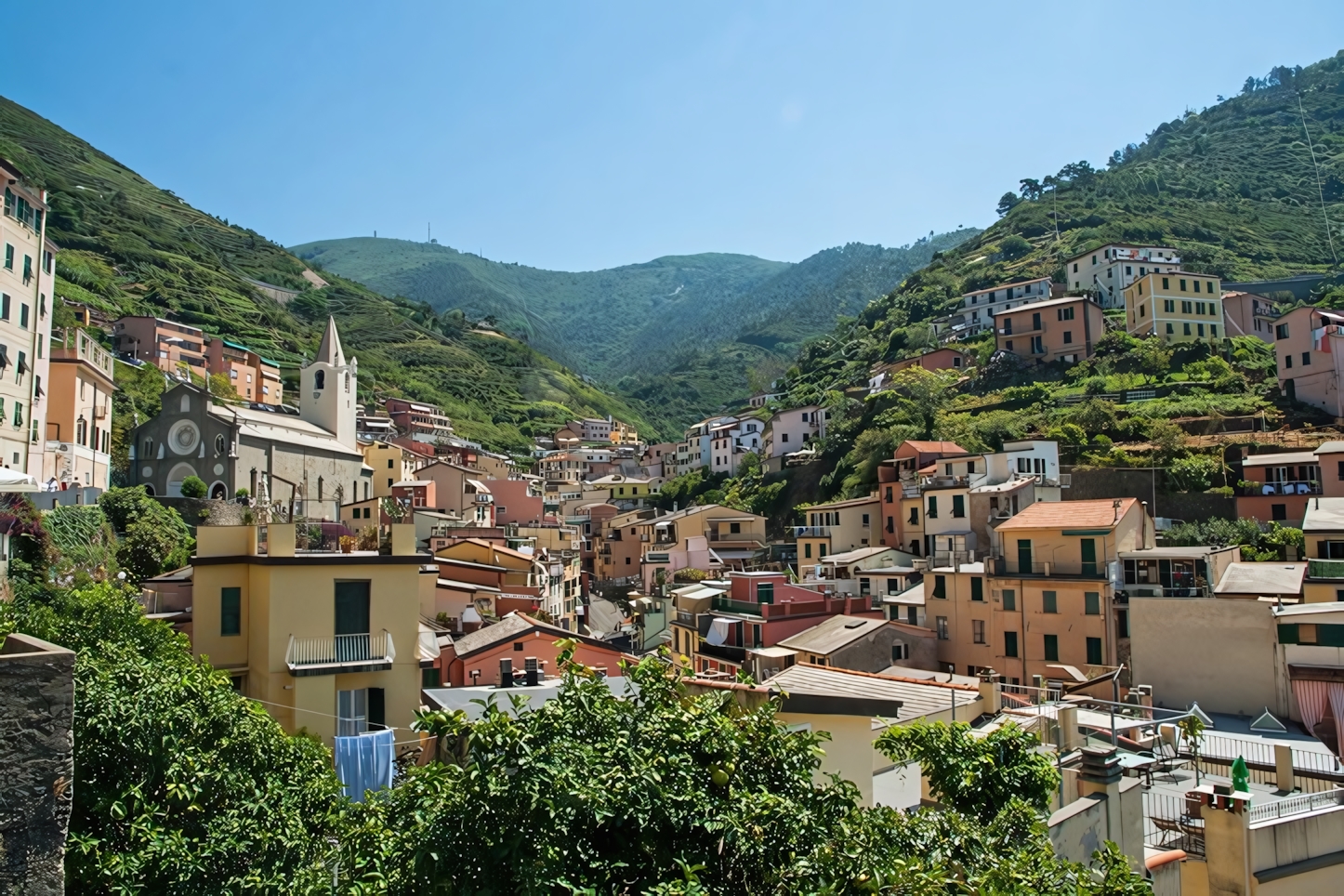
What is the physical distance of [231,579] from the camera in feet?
57.7

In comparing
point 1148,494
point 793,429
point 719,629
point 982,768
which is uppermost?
point 793,429

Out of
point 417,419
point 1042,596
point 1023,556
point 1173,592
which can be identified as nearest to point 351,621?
point 1042,596

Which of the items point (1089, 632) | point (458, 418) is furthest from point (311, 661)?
point (458, 418)

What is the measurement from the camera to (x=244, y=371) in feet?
302

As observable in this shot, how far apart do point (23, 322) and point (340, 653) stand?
24.3m

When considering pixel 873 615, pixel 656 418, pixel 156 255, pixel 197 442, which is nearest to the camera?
pixel 873 615

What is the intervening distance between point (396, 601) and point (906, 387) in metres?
62.7

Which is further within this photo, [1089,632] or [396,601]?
[1089,632]

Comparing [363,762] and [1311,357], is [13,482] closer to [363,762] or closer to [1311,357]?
[363,762]

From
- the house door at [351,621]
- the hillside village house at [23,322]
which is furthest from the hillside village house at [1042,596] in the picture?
the hillside village house at [23,322]

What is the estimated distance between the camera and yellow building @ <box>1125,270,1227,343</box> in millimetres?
73062

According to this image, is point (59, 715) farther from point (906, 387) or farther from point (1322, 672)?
point (906, 387)

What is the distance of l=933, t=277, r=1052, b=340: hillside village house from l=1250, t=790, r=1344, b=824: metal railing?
266 feet

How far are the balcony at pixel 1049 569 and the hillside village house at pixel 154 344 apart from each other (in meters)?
70.4
